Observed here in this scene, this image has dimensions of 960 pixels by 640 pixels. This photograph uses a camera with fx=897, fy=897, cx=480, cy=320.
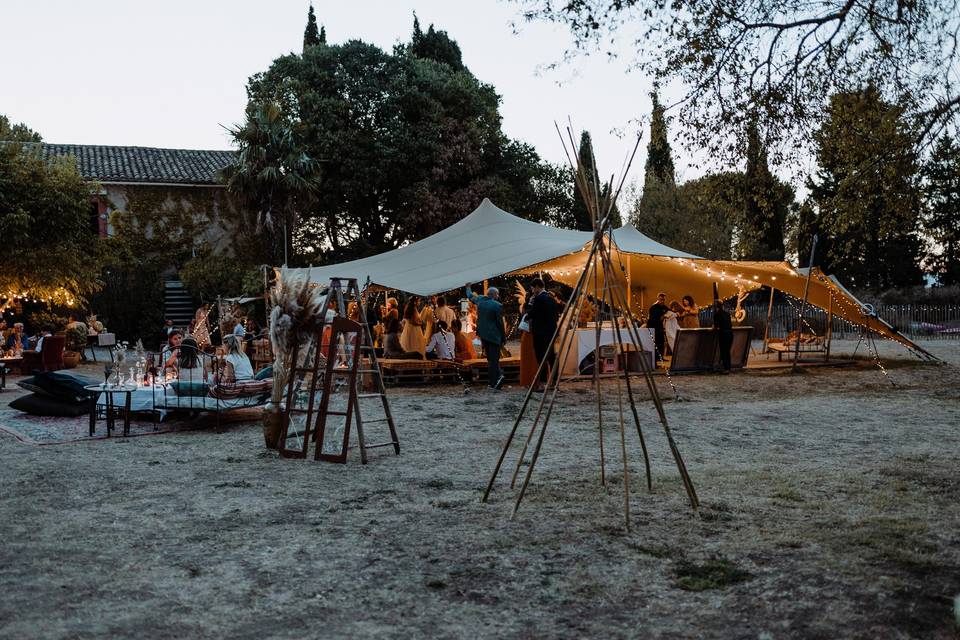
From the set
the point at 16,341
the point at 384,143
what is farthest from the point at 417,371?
the point at 384,143

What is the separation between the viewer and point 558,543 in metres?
4.74

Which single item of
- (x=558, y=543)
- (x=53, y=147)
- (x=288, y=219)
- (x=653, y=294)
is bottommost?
(x=558, y=543)

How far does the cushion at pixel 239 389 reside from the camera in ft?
31.9

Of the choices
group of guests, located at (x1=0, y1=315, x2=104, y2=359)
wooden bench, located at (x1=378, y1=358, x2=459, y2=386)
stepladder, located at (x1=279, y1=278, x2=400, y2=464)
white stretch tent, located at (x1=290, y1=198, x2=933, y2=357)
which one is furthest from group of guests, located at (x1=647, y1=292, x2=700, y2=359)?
group of guests, located at (x1=0, y1=315, x2=104, y2=359)

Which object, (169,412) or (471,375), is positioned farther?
(471,375)

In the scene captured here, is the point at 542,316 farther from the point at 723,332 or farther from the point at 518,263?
the point at 723,332

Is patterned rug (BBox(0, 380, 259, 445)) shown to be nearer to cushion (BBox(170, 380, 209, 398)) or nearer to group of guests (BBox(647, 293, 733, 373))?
cushion (BBox(170, 380, 209, 398))

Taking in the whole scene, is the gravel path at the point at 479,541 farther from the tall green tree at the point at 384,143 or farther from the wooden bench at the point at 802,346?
the tall green tree at the point at 384,143

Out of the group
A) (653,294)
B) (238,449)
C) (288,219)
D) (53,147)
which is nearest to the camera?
(238,449)

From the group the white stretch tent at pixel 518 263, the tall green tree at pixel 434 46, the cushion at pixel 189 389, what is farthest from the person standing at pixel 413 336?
the tall green tree at pixel 434 46

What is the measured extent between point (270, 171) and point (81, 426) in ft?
56.2

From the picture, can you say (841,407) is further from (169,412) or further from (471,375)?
(169,412)

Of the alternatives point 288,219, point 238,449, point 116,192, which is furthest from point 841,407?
point 116,192

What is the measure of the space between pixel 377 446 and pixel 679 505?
2.82 meters
